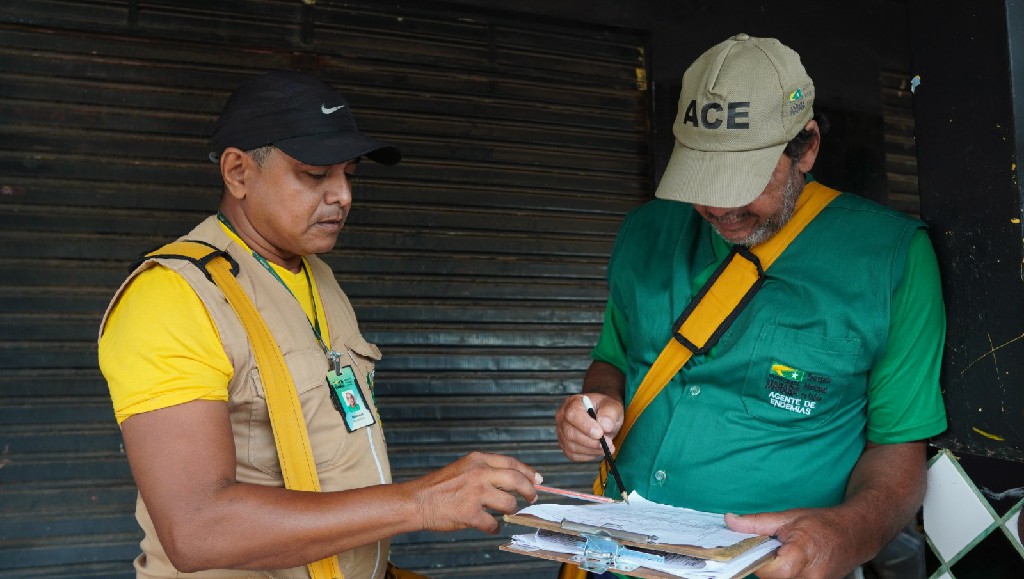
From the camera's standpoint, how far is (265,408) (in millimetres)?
2113

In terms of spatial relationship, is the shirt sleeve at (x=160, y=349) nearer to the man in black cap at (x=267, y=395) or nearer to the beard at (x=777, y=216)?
the man in black cap at (x=267, y=395)

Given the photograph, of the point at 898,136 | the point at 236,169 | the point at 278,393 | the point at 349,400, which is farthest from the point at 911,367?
the point at 898,136

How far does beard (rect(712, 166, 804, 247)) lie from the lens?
7.45 feet

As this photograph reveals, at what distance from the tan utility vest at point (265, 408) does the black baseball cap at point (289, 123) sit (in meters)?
0.26

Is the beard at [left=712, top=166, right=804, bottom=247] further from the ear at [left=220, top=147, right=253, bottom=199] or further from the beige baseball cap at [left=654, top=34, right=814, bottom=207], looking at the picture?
the ear at [left=220, top=147, right=253, bottom=199]

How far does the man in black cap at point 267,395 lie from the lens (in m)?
1.89

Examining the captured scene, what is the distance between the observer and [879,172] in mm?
5547

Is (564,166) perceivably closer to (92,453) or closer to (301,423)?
(92,453)

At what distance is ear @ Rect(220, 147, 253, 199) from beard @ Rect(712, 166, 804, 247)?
1244 millimetres

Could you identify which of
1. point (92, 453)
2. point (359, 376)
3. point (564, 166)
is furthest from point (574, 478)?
point (359, 376)

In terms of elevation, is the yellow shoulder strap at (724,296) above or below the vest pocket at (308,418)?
above

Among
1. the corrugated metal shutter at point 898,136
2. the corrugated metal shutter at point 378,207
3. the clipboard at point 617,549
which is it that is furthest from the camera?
the corrugated metal shutter at point 898,136

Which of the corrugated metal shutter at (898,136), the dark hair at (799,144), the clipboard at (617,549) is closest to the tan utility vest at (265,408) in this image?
the clipboard at (617,549)

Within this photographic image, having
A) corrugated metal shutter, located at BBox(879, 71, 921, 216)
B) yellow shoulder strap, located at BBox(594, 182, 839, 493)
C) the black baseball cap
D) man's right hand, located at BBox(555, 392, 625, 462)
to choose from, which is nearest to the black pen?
man's right hand, located at BBox(555, 392, 625, 462)
